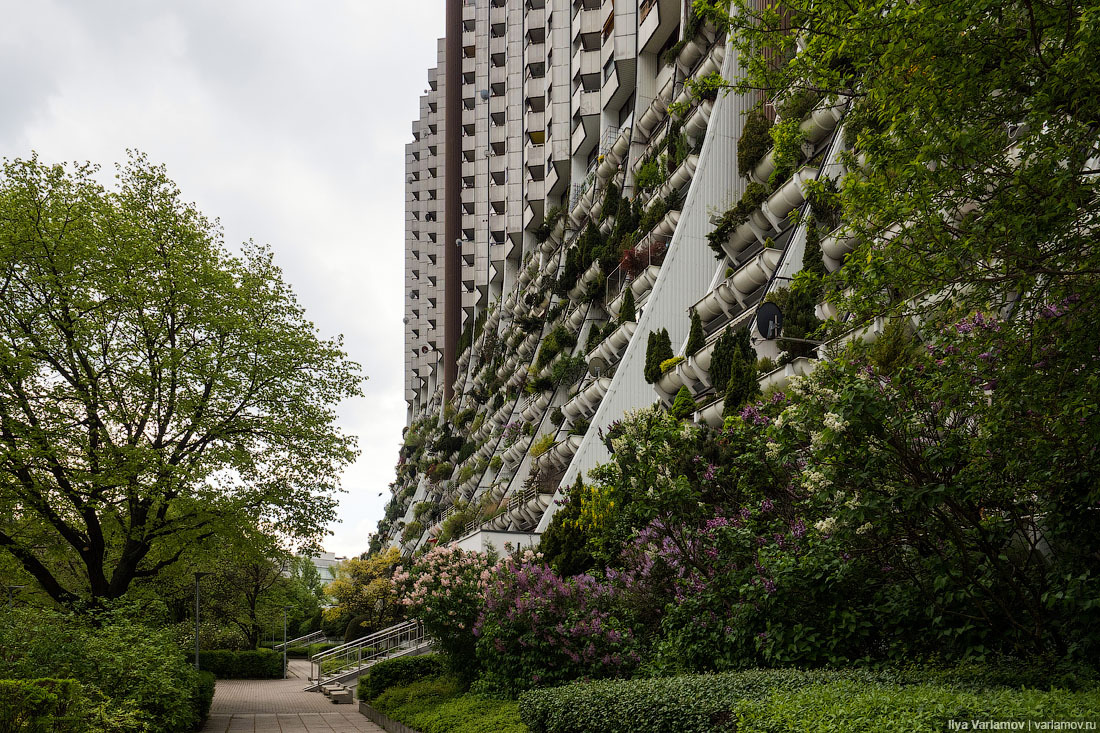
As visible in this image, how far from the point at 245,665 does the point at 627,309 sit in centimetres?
2299

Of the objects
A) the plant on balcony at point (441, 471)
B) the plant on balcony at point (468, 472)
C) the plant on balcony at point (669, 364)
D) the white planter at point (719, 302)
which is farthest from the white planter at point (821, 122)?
the plant on balcony at point (441, 471)

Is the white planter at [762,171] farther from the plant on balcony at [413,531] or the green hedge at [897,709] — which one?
the plant on balcony at [413,531]

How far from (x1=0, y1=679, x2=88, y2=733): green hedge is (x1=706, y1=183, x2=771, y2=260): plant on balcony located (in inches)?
699

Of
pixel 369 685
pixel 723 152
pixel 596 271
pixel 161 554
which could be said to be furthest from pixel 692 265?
pixel 161 554

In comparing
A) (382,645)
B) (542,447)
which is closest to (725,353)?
(542,447)

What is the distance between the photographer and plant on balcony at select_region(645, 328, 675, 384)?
914 inches

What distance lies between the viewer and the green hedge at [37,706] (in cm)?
740

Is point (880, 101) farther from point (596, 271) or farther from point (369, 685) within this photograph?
point (596, 271)

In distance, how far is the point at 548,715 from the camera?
32.4 feet

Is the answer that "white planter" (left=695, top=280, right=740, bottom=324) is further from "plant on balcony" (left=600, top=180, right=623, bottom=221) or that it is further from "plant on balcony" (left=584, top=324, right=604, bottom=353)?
"plant on balcony" (left=600, top=180, right=623, bottom=221)

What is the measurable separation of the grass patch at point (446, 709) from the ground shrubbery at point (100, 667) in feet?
13.2

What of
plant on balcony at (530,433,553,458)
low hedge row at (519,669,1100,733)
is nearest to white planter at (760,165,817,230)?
low hedge row at (519,669,1100,733)

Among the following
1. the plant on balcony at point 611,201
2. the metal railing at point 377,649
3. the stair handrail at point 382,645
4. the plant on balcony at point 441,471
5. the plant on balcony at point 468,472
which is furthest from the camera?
the plant on balcony at point 441,471

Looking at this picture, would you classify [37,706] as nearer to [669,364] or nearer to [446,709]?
[446,709]
